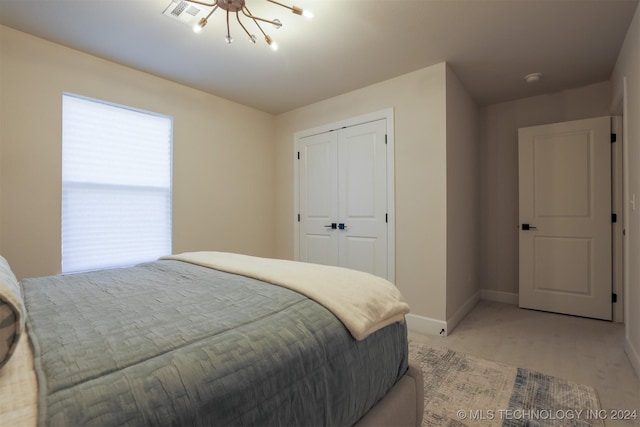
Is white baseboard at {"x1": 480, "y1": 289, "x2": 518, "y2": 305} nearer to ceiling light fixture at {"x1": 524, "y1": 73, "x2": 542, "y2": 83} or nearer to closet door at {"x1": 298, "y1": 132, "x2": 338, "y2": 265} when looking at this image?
closet door at {"x1": 298, "y1": 132, "x2": 338, "y2": 265}

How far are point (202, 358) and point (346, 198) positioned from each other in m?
2.81

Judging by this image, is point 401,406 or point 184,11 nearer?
point 401,406

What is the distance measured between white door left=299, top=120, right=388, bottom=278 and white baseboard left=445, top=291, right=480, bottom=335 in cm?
73


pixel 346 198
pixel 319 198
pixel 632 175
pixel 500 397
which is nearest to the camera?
pixel 500 397

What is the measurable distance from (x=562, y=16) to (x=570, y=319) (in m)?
2.77

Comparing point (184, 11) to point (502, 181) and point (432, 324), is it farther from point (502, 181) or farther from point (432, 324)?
point (502, 181)

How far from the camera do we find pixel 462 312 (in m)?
3.08

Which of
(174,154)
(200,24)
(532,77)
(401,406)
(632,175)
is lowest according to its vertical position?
(401,406)

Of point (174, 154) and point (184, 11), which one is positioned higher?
point (184, 11)

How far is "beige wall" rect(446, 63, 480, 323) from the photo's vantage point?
2.80 m

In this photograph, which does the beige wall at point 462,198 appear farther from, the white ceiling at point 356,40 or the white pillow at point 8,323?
the white pillow at point 8,323

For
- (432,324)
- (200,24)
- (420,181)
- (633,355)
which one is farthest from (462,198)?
(200,24)

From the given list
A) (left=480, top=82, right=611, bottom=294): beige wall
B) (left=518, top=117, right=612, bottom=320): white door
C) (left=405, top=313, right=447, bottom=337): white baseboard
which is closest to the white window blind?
(left=405, top=313, right=447, bottom=337): white baseboard

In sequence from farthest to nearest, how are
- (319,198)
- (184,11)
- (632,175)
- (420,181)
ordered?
(319,198) → (420,181) → (632,175) → (184,11)
